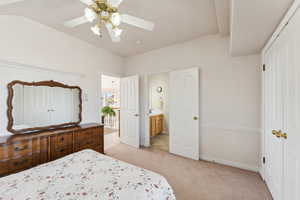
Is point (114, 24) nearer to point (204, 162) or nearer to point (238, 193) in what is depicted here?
point (238, 193)

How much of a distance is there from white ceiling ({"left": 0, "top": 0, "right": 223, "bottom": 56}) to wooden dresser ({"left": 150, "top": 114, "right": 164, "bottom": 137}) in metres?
2.60

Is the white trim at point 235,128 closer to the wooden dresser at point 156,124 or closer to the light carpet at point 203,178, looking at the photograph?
the light carpet at point 203,178

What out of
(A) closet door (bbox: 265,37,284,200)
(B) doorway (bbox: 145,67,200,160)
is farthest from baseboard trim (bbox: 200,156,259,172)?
(A) closet door (bbox: 265,37,284,200)

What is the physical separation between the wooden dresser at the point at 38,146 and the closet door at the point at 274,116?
9.72 feet

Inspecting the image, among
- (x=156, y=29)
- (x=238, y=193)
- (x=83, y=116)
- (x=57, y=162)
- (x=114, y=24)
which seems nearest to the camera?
(x=57, y=162)

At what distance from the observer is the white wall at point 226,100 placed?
234 cm

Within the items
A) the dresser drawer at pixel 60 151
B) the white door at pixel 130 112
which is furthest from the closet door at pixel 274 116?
the dresser drawer at pixel 60 151

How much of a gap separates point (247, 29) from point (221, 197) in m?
2.24

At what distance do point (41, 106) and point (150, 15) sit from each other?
2.55 meters

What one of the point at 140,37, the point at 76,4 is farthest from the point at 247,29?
the point at 76,4

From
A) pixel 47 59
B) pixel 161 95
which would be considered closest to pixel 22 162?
pixel 47 59

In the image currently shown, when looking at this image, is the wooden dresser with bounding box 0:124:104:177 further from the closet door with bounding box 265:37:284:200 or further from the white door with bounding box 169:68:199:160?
the closet door with bounding box 265:37:284:200

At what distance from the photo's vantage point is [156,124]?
4.70m

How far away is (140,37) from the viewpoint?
282 cm
